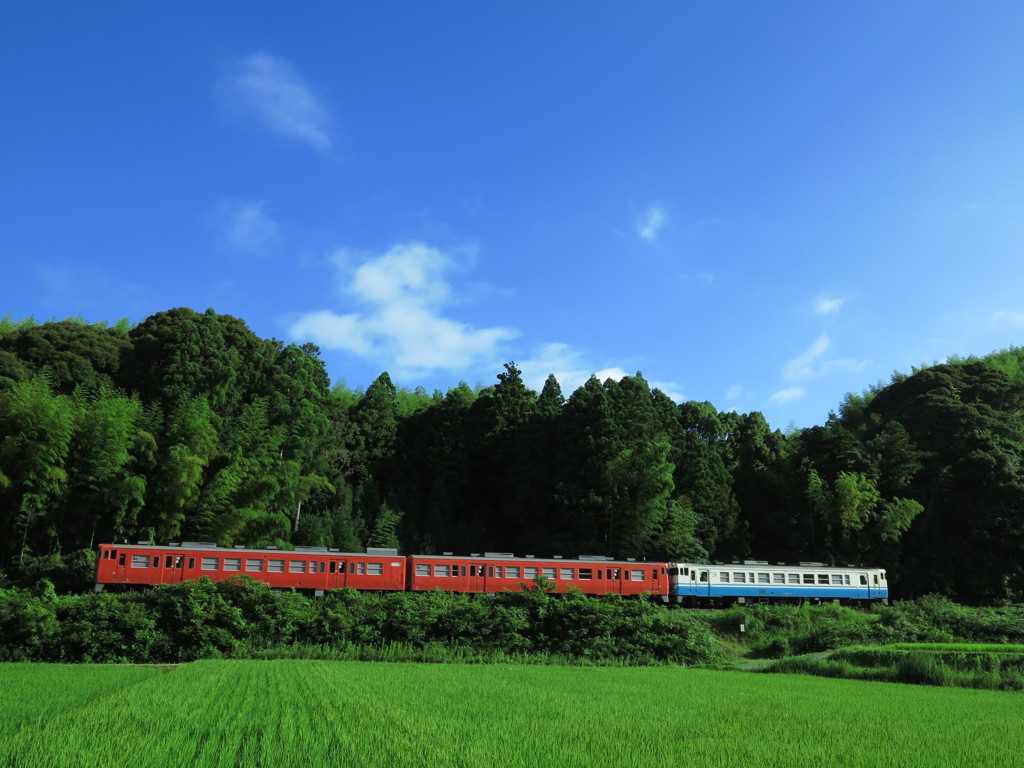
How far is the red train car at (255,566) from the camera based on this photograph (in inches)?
962

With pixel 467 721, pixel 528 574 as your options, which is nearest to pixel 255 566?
pixel 528 574

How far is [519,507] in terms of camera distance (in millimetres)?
39594

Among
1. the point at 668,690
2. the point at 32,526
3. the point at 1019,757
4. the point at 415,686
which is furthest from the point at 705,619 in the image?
the point at 32,526

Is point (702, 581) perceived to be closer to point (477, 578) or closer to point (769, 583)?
point (769, 583)

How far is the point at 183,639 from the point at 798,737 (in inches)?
605

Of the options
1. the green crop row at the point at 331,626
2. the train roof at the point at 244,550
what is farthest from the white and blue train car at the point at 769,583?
the train roof at the point at 244,550

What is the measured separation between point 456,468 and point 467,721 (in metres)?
32.3

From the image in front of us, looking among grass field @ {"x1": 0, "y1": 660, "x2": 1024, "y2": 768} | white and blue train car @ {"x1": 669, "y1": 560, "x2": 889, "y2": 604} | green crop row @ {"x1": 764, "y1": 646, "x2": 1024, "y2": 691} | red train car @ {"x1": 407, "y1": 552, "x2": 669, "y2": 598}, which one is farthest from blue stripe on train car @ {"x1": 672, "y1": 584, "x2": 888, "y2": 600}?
grass field @ {"x1": 0, "y1": 660, "x2": 1024, "y2": 768}

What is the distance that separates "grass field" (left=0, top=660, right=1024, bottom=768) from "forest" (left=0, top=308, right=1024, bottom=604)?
12444mm

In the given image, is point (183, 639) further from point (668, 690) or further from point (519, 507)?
point (519, 507)

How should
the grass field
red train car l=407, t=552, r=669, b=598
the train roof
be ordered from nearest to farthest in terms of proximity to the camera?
1. the grass field
2. the train roof
3. red train car l=407, t=552, r=669, b=598

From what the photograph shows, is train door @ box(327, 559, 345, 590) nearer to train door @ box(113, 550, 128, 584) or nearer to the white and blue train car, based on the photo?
train door @ box(113, 550, 128, 584)

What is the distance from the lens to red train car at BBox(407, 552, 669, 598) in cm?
2761

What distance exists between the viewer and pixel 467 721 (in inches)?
405
